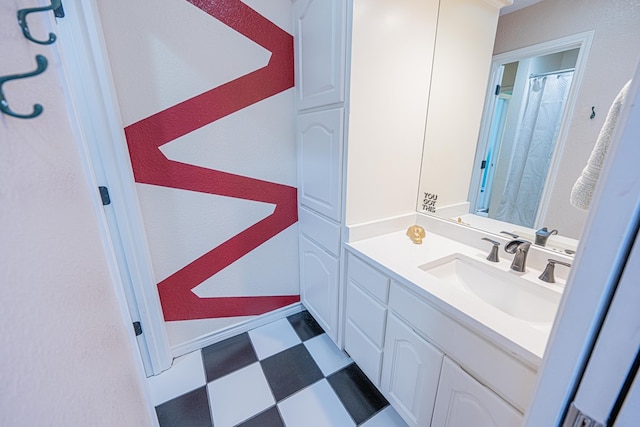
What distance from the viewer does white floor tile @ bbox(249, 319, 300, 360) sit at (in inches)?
63.4

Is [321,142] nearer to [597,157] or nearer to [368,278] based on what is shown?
[368,278]

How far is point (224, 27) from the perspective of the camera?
4.21 ft

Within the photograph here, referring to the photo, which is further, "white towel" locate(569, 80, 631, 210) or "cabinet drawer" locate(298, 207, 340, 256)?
"cabinet drawer" locate(298, 207, 340, 256)

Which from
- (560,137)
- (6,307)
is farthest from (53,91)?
(560,137)

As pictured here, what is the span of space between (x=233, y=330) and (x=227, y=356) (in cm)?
17

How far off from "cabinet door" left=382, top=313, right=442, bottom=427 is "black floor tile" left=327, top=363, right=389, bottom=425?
160mm

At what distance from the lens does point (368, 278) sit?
3.90 feet

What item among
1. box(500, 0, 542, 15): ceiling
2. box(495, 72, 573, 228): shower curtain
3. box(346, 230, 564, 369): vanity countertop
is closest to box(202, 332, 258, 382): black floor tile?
box(346, 230, 564, 369): vanity countertop

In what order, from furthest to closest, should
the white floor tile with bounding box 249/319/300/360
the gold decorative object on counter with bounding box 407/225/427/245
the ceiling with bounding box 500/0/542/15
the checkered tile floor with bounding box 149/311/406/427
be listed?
the white floor tile with bounding box 249/319/300/360 → the gold decorative object on counter with bounding box 407/225/427/245 → the checkered tile floor with bounding box 149/311/406/427 → the ceiling with bounding box 500/0/542/15

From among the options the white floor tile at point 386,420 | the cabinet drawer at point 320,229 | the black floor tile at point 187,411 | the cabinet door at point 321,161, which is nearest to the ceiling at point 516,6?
the cabinet door at point 321,161

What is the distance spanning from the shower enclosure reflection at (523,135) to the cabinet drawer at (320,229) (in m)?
0.77

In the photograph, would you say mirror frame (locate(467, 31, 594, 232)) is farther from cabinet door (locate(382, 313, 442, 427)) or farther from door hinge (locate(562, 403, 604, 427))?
door hinge (locate(562, 403, 604, 427))

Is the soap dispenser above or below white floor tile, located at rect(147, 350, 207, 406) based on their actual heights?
above

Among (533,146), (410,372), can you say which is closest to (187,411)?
(410,372)
